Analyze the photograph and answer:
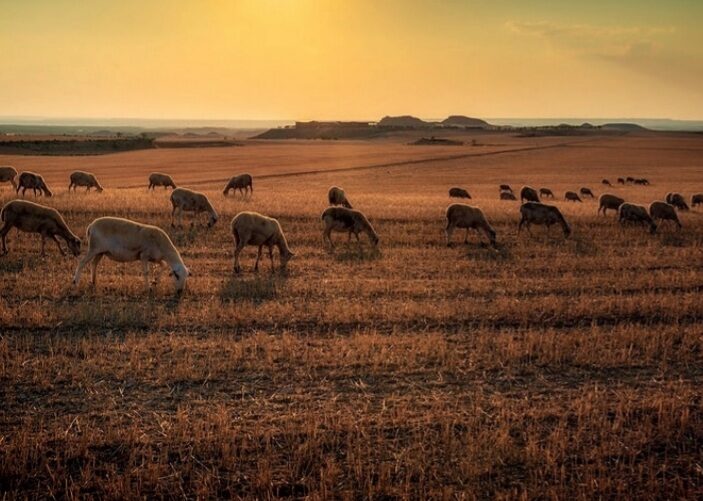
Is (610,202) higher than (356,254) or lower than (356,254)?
higher

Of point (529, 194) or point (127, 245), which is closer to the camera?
point (127, 245)

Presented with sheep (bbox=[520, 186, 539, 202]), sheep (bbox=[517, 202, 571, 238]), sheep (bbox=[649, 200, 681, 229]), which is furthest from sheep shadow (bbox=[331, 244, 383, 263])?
sheep (bbox=[520, 186, 539, 202])

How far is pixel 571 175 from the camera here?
209 ft

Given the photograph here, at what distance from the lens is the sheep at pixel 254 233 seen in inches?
680

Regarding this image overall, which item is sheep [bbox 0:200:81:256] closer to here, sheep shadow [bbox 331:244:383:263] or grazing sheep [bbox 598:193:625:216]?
sheep shadow [bbox 331:244:383:263]

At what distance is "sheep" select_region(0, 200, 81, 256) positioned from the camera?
17.4 m

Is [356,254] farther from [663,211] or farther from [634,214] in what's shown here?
[663,211]

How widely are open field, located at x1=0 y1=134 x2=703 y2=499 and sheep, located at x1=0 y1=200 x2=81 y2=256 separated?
2.34 ft

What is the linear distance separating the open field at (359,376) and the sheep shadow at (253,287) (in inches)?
4.6

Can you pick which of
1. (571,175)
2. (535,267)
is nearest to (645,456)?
(535,267)

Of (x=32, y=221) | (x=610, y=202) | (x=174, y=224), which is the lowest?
(x=174, y=224)

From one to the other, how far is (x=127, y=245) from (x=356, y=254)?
7.72 metres

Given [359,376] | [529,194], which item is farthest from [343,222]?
[529,194]

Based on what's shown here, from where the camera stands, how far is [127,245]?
14.5 meters
